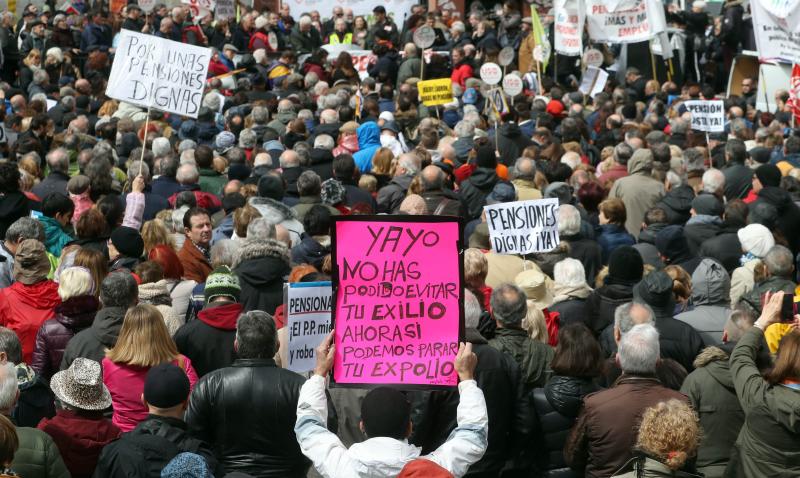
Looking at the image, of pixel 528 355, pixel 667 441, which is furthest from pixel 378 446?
pixel 528 355

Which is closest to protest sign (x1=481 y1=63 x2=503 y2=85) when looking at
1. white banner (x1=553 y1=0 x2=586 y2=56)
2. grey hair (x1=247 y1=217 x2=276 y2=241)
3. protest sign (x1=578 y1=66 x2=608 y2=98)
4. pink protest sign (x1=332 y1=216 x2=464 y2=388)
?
protest sign (x1=578 y1=66 x2=608 y2=98)

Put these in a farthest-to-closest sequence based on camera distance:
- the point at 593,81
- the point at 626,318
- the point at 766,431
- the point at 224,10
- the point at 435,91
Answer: the point at 224,10 < the point at 593,81 < the point at 435,91 < the point at 626,318 < the point at 766,431

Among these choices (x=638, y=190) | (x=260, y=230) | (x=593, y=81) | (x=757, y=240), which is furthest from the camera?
(x=593, y=81)

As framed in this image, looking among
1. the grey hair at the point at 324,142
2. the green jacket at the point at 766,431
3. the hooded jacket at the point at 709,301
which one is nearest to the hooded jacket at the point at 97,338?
the green jacket at the point at 766,431

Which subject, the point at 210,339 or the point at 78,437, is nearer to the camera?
the point at 78,437

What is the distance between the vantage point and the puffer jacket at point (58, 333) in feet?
22.5

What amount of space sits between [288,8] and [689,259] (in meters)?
19.4

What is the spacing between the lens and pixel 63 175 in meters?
11.5

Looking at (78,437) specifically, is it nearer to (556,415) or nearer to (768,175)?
(556,415)

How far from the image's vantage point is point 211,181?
491 inches

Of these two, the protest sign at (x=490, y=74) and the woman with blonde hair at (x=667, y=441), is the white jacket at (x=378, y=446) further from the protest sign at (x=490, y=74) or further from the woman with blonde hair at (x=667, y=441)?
the protest sign at (x=490, y=74)

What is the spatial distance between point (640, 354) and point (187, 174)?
643 cm

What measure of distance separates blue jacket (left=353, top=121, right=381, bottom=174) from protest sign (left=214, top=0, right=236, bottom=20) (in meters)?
14.6

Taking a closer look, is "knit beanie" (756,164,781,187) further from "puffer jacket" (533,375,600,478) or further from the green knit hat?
the green knit hat
